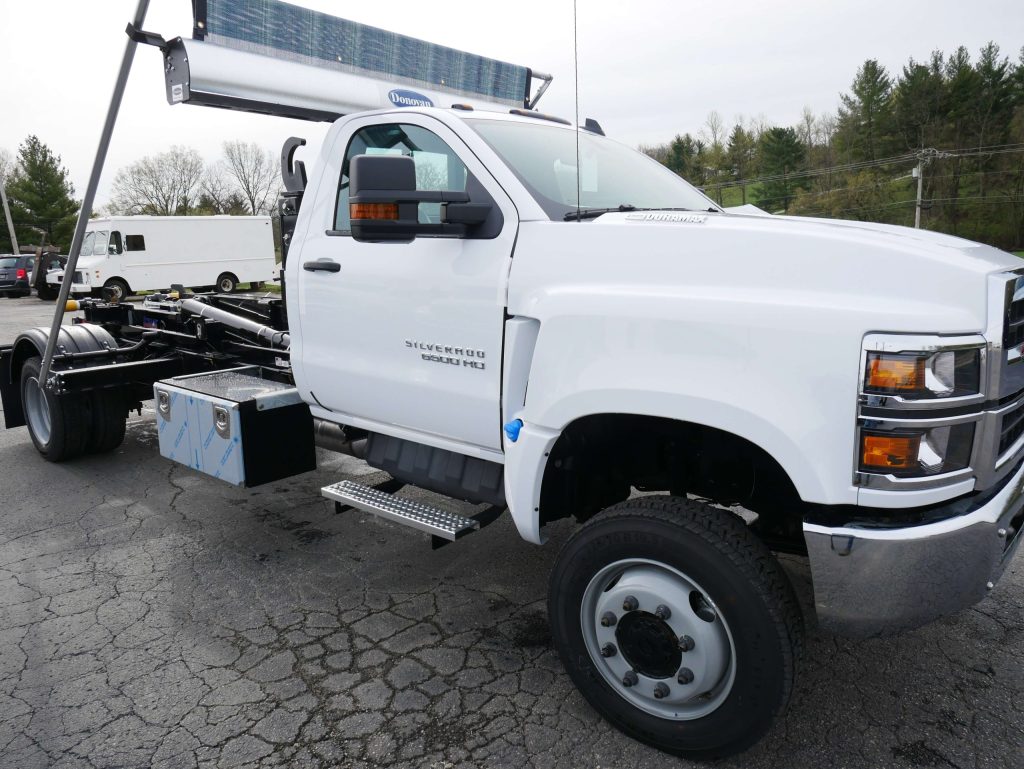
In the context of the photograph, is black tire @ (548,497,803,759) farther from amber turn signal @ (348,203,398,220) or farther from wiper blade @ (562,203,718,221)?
amber turn signal @ (348,203,398,220)

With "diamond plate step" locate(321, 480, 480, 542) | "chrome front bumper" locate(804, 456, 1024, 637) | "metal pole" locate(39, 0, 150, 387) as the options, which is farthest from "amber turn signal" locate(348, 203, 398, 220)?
"metal pole" locate(39, 0, 150, 387)

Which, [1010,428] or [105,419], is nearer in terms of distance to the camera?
[1010,428]

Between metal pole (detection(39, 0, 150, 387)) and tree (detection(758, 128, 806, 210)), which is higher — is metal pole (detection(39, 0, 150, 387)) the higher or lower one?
the lower one

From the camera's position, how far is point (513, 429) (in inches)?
110

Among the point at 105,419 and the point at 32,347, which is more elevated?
the point at 32,347

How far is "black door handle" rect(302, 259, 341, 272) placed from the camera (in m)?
3.56

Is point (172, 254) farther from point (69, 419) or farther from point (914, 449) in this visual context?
point (914, 449)

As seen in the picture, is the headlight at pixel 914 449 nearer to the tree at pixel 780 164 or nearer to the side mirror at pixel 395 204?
the side mirror at pixel 395 204

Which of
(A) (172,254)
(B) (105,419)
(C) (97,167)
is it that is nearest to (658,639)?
(C) (97,167)

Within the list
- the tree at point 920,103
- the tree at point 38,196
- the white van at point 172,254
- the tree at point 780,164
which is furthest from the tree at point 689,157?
the tree at point 38,196

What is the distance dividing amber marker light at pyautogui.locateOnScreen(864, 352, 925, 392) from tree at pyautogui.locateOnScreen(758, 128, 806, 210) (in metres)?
56.3

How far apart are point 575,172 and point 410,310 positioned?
37.6 inches

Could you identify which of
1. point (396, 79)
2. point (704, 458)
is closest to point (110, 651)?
point (704, 458)

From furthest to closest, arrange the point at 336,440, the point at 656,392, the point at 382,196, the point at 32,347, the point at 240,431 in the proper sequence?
1. the point at 32,347
2. the point at 336,440
3. the point at 240,431
4. the point at 382,196
5. the point at 656,392
